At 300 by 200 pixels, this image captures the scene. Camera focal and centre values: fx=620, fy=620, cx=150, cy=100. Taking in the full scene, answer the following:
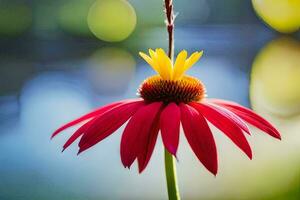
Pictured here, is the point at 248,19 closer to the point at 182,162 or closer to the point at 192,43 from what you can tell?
the point at 192,43

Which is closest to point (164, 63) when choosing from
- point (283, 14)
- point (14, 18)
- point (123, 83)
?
point (123, 83)

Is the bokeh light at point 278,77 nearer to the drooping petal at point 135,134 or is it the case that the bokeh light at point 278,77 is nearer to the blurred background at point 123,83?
the blurred background at point 123,83

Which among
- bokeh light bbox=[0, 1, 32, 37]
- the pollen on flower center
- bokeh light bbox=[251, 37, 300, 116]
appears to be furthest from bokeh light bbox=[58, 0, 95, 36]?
the pollen on flower center

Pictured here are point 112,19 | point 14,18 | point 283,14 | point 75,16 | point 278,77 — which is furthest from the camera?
point 75,16

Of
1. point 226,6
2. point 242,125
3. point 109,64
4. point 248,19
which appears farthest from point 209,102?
point 226,6

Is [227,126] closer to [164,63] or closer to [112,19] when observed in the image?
[164,63]

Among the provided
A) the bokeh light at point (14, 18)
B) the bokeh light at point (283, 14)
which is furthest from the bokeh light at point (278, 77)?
the bokeh light at point (14, 18)
